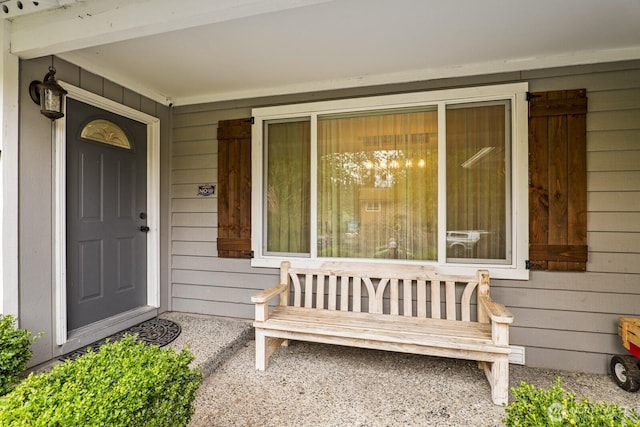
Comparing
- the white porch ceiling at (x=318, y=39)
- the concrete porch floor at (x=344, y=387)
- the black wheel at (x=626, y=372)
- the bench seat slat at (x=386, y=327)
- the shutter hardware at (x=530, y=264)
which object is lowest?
the concrete porch floor at (x=344, y=387)

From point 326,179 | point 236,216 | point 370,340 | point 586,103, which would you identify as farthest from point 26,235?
point 586,103

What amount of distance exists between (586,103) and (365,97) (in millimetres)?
1738

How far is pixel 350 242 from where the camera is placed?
9.80 feet

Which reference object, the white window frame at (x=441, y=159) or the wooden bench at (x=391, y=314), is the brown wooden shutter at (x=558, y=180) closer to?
the white window frame at (x=441, y=159)

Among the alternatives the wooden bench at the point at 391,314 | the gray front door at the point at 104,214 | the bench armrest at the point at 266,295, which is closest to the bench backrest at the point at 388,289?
the wooden bench at the point at 391,314

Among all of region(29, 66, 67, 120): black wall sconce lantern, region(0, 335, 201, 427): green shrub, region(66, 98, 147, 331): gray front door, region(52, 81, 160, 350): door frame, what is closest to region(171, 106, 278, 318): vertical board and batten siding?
region(52, 81, 160, 350): door frame

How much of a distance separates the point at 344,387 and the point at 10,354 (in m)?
1.95

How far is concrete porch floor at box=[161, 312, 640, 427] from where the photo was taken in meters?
1.94

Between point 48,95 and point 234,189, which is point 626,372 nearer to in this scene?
point 234,189

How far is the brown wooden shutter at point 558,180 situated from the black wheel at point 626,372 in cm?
66

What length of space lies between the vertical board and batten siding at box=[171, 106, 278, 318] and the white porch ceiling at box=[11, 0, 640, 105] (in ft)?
1.54

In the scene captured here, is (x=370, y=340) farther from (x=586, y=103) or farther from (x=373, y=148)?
(x=586, y=103)

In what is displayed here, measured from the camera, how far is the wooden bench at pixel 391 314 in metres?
2.07

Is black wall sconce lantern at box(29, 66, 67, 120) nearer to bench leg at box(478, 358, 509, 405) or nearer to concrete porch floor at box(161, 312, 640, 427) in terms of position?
concrete porch floor at box(161, 312, 640, 427)
